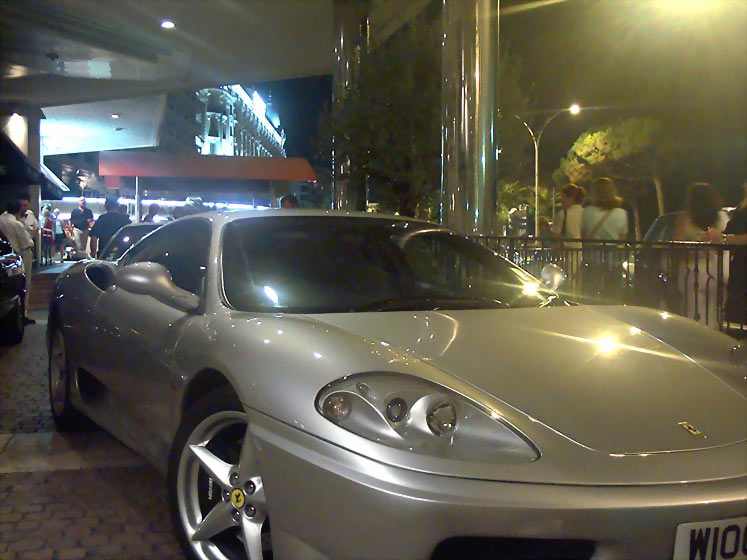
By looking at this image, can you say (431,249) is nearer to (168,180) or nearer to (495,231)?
(495,231)

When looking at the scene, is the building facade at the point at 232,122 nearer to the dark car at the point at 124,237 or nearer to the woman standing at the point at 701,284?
the dark car at the point at 124,237

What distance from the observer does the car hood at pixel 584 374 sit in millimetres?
2316

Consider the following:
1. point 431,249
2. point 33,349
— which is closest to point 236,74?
point 33,349

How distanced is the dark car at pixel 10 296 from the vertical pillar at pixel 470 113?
5.38 meters

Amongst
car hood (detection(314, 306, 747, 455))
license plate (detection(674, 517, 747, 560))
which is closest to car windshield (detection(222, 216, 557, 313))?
car hood (detection(314, 306, 747, 455))

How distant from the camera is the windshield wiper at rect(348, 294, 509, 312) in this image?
3.24m

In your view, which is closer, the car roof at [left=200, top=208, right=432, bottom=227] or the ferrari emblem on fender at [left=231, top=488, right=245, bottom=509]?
the ferrari emblem on fender at [left=231, top=488, right=245, bottom=509]

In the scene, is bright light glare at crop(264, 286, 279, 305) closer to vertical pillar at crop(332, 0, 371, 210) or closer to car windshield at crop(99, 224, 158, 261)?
car windshield at crop(99, 224, 158, 261)

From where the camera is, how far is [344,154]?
524 inches

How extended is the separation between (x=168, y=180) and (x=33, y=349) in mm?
23286

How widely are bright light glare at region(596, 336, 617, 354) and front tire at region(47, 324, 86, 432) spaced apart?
10.6 feet

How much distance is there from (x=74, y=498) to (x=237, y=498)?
5.31 feet

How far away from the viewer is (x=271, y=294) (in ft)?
10.8

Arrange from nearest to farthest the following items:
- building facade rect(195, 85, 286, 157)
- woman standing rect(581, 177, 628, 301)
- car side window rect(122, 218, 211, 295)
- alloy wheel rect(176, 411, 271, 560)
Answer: alloy wheel rect(176, 411, 271, 560) < car side window rect(122, 218, 211, 295) < woman standing rect(581, 177, 628, 301) < building facade rect(195, 85, 286, 157)
